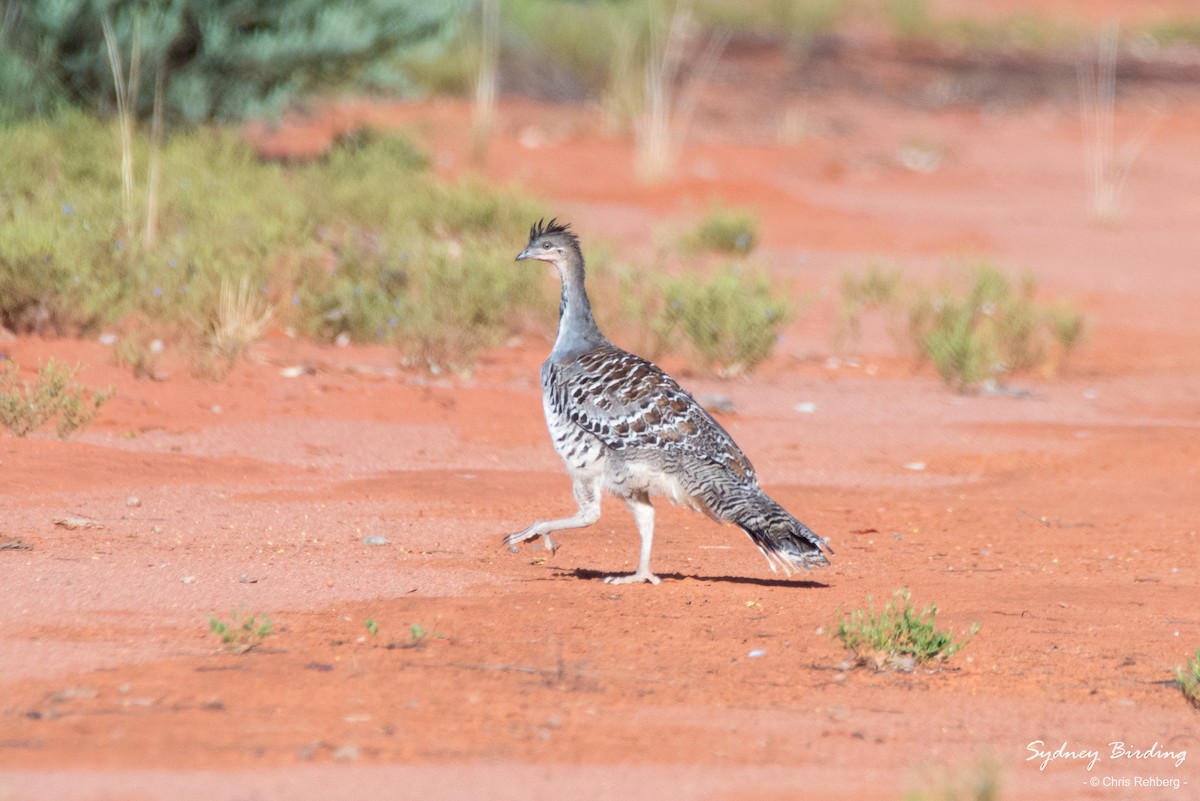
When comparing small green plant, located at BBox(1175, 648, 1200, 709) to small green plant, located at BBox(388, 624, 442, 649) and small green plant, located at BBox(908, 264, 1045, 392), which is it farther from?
small green plant, located at BBox(908, 264, 1045, 392)

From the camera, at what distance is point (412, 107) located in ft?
88.0

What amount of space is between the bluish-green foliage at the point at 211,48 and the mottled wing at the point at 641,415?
1136 cm

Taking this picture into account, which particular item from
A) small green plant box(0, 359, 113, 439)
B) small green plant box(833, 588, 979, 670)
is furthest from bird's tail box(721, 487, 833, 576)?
small green plant box(0, 359, 113, 439)

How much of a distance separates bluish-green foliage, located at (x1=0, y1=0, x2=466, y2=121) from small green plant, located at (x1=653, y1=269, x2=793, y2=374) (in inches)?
277

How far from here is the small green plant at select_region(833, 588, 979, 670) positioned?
613cm

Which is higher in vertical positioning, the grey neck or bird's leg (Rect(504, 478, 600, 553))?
the grey neck

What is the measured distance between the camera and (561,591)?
7.22 metres

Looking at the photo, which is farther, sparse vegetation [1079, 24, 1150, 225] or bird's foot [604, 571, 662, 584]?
sparse vegetation [1079, 24, 1150, 225]

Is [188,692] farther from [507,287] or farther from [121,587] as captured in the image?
[507,287]

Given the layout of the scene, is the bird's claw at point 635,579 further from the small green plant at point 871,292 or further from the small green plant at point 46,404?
the small green plant at point 871,292

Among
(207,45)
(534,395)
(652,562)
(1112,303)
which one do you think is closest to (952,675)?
(652,562)

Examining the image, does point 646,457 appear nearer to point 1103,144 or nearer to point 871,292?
point 871,292

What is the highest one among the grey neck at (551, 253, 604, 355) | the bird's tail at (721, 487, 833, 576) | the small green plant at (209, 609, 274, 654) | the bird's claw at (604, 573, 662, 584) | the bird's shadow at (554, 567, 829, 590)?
the grey neck at (551, 253, 604, 355)

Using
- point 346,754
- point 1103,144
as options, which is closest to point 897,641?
point 346,754
